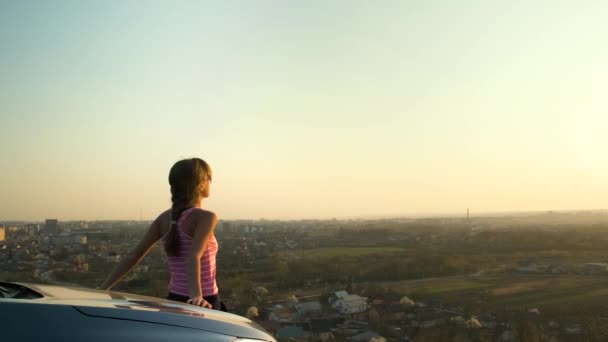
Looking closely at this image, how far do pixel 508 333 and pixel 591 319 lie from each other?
2207mm

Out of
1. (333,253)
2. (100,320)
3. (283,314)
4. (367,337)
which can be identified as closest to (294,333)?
(367,337)

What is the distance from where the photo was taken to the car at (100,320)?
103 cm

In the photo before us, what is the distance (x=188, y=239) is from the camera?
88.3 inches

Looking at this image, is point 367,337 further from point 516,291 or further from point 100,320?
point 100,320

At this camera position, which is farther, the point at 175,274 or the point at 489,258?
the point at 489,258

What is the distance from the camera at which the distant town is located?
9.85m

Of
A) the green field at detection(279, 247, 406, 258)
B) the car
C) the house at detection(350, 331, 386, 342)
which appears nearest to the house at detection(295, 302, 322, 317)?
the house at detection(350, 331, 386, 342)

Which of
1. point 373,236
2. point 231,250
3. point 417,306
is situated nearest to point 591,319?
point 417,306

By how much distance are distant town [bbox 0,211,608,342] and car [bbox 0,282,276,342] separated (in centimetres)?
60

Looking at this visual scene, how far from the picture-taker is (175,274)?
7.50ft

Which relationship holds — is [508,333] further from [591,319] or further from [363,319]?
[363,319]

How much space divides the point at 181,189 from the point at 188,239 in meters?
0.25

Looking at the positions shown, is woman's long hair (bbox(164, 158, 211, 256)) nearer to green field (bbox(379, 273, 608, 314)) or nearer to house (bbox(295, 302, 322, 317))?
house (bbox(295, 302, 322, 317))

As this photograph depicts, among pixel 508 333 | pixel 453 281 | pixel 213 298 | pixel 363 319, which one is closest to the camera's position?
pixel 213 298
